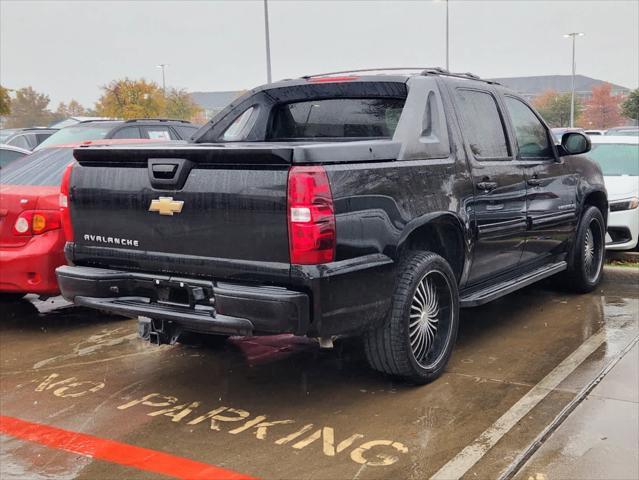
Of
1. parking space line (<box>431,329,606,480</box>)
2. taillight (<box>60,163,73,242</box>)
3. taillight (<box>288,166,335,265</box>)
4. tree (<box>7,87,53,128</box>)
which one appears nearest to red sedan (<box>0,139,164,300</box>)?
taillight (<box>60,163,73,242</box>)

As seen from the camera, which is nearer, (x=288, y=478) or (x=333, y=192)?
(x=288, y=478)

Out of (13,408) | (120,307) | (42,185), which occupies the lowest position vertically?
(13,408)

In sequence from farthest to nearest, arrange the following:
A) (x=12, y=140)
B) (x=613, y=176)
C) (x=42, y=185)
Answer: (x=12, y=140), (x=613, y=176), (x=42, y=185)

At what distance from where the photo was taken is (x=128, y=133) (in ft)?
33.4

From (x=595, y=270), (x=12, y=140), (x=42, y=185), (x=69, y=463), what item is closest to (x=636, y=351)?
(x=595, y=270)

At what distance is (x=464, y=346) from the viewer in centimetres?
535

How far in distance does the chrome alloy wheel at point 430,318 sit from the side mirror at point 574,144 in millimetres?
2277

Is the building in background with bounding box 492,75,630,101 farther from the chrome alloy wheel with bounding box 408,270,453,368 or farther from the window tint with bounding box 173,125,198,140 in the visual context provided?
the chrome alloy wheel with bounding box 408,270,453,368

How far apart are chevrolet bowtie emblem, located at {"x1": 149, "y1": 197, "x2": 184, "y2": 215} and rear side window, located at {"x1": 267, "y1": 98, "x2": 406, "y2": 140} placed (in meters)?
1.56

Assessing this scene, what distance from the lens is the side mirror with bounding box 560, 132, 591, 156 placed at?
20.1 ft

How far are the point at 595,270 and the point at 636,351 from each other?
6.83ft

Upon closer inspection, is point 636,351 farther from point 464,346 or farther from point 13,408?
point 13,408

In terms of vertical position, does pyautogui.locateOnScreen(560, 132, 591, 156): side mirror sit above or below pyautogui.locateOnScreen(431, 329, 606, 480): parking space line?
above

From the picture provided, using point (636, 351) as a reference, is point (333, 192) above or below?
above
